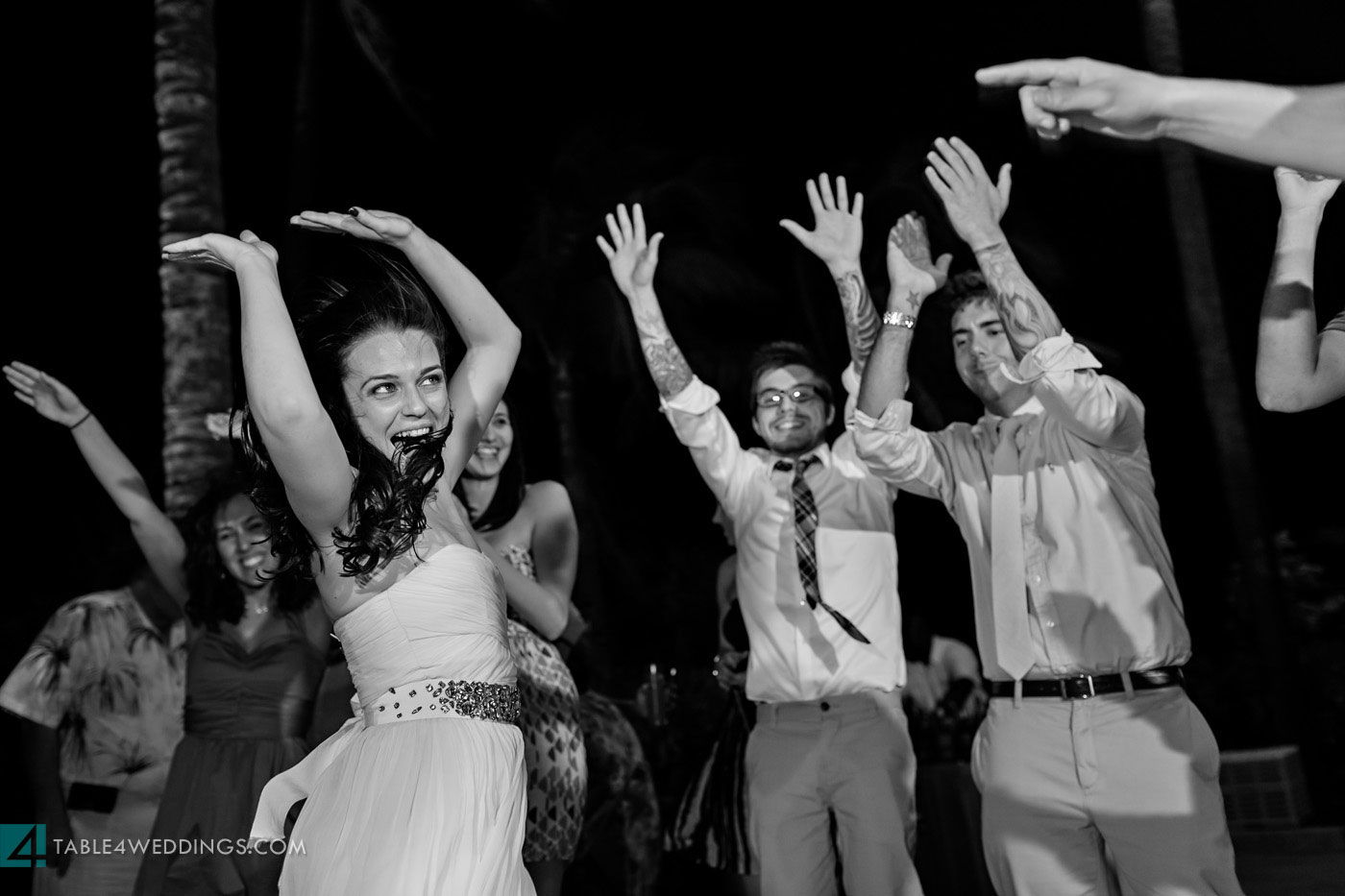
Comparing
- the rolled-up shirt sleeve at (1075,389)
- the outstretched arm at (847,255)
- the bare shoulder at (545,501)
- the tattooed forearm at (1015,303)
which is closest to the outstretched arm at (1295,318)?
the rolled-up shirt sleeve at (1075,389)

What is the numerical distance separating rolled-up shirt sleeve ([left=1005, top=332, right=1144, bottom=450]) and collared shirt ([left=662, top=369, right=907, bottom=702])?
104 centimetres

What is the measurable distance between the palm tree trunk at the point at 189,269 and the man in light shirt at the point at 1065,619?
4660mm

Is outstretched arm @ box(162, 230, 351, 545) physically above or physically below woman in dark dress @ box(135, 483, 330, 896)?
above

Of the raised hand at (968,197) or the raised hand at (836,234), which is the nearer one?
the raised hand at (968,197)

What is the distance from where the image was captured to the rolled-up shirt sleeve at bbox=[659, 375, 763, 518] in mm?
4113

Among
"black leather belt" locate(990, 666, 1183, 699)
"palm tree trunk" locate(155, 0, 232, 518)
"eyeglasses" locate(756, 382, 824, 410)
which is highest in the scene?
"palm tree trunk" locate(155, 0, 232, 518)

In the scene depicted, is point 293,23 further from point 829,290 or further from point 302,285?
point 302,285

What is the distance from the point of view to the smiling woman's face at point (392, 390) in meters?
2.55

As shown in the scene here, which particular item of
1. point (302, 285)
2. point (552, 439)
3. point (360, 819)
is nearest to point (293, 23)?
point (552, 439)

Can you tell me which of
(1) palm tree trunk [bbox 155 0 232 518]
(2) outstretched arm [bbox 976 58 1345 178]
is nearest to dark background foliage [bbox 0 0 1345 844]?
(1) palm tree trunk [bbox 155 0 232 518]

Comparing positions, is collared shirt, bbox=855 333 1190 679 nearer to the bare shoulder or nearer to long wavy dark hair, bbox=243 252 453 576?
the bare shoulder

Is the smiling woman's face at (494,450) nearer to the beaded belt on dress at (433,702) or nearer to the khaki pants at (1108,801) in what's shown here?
the beaded belt on dress at (433,702)

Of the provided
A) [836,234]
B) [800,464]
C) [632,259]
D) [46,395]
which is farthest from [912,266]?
[46,395]

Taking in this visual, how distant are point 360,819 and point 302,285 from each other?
120cm
